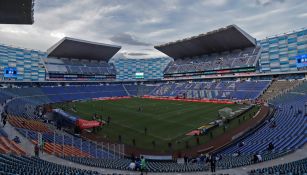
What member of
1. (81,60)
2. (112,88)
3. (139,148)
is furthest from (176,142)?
(81,60)

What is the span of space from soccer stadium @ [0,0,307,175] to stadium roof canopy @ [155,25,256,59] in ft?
1.12

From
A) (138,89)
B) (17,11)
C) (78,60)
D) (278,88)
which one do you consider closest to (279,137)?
(17,11)

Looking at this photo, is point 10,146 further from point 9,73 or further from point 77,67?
point 77,67

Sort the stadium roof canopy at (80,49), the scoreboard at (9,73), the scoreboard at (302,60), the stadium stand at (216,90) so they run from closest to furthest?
the scoreboard at (302,60)
the stadium stand at (216,90)
the scoreboard at (9,73)
the stadium roof canopy at (80,49)

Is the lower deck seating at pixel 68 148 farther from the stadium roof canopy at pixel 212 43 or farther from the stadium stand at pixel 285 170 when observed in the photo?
the stadium roof canopy at pixel 212 43

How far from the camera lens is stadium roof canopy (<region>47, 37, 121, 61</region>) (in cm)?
8907

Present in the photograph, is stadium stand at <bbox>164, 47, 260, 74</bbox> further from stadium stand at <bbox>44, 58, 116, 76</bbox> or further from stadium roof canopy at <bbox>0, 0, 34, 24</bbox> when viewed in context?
stadium roof canopy at <bbox>0, 0, 34, 24</bbox>

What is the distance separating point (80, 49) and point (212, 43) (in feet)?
159

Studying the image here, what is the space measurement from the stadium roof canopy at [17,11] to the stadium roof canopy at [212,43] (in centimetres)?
5752

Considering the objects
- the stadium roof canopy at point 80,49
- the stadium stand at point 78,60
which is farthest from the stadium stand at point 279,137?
the stadium stand at point 78,60

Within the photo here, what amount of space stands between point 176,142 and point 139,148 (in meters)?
5.03

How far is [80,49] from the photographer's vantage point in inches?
3814

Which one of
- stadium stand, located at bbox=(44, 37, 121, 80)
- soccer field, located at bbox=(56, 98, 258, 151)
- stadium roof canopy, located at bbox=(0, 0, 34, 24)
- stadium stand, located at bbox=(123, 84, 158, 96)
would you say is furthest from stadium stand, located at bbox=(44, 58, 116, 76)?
stadium roof canopy, located at bbox=(0, 0, 34, 24)

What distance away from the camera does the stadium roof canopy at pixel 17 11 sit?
25528mm
